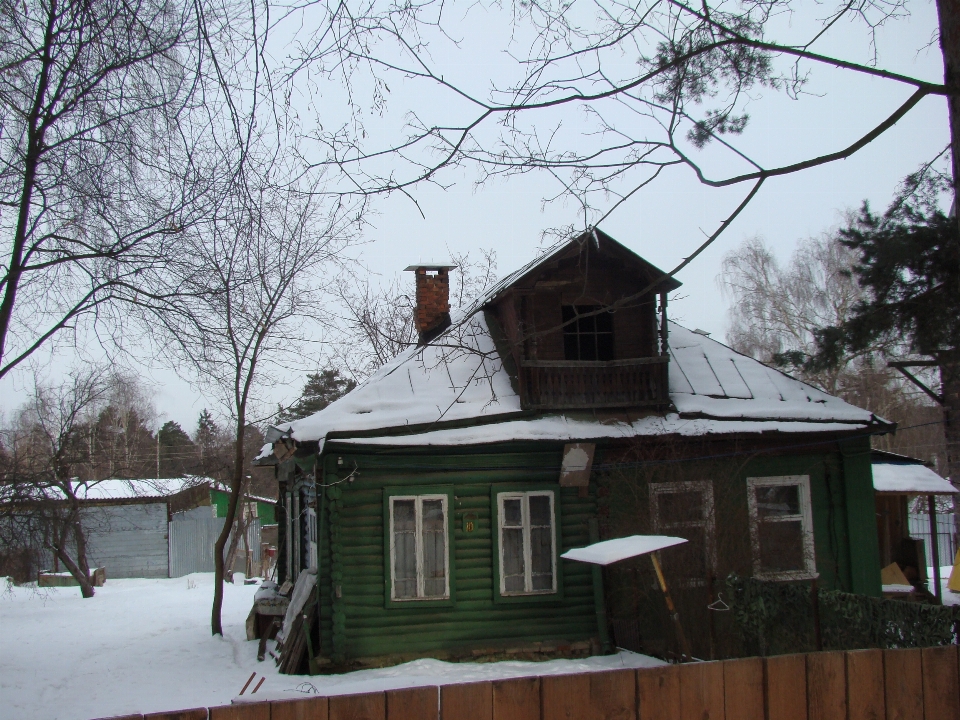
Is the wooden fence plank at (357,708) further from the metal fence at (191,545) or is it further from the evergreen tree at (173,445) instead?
the evergreen tree at (173,445)

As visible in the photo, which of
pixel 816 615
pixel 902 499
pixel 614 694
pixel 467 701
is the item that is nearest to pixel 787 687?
pixel 614 694

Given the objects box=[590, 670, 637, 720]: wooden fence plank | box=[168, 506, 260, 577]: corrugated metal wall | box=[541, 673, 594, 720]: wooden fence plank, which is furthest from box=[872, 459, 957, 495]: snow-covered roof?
box=[168, 506, 260, 577]: corrugated metal wall

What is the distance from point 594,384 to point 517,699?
989 cm

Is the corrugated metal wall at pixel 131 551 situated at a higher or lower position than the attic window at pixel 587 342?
lower

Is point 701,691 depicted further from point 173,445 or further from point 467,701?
point 173,445

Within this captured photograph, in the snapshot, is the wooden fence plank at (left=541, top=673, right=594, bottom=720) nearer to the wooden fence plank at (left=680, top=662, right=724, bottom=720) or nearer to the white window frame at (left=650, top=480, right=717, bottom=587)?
the wooden fence plank at (left=680, top=662, right=724, bottom=720)

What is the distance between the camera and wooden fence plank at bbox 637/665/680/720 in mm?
3223

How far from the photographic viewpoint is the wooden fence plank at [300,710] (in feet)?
9.64

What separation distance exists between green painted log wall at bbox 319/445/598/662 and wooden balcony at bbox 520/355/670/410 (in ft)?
2.73

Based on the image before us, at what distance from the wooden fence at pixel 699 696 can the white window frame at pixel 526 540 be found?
8.77 m

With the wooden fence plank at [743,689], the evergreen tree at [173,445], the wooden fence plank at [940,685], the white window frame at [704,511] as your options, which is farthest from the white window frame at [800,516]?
the evergreen tree at [173,445]

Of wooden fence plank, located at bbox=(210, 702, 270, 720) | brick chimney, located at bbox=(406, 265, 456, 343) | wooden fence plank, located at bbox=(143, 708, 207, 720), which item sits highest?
brick chimney, located at bbox=(406, 265, 456, 343)

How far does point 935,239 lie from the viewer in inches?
425

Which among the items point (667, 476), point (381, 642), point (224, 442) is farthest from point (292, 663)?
point (224, 442)
